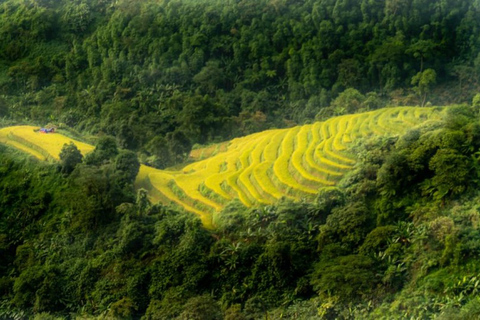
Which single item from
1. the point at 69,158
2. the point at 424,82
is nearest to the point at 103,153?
the point at 69,158

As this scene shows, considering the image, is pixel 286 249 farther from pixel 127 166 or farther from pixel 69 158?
pixel 69 158

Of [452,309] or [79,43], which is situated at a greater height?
[452,309]

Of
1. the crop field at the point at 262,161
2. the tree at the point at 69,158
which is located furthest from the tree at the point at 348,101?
the tree at the point at 69,158

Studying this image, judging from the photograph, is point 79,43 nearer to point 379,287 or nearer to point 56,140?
point 56,140

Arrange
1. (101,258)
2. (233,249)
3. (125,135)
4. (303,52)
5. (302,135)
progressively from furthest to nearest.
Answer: (303,52) < (125,135) < (302,135) < (101,258) < (233,249)

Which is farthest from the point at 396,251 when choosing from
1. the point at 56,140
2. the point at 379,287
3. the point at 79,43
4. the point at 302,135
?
the point at 79,43
